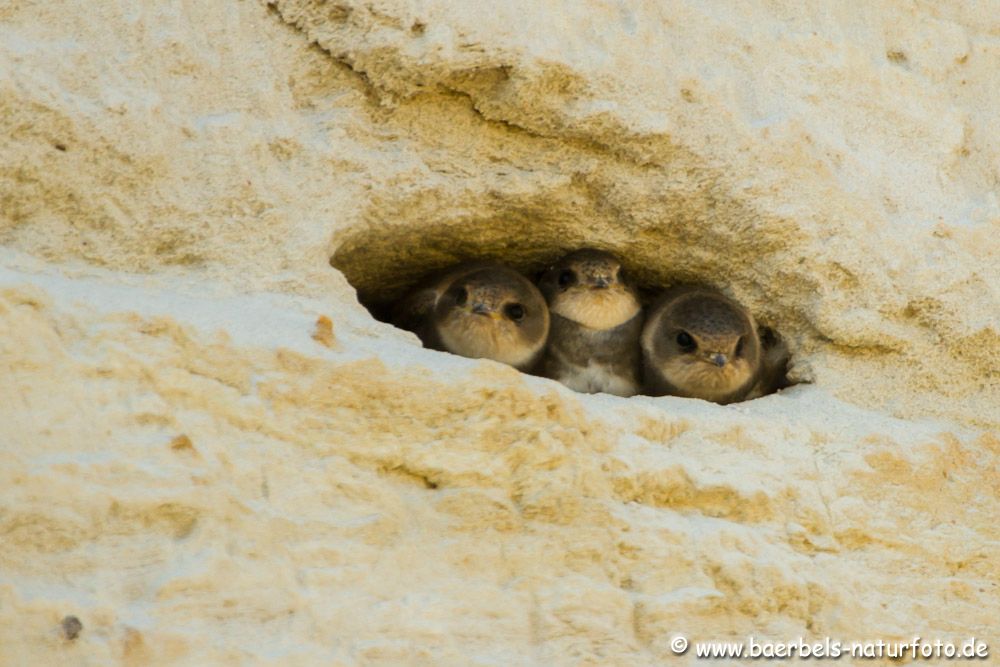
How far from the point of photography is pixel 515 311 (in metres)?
3.53

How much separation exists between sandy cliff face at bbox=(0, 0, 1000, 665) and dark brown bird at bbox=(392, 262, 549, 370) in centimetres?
9

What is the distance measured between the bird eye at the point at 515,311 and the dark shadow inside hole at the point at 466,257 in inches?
5.7

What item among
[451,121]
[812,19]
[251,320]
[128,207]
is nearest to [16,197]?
[128,207]

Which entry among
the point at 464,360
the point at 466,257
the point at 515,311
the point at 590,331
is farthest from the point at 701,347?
the point at 464,360

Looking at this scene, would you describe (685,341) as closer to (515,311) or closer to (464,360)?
(515,311)

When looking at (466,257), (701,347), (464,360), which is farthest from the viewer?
(466,257)

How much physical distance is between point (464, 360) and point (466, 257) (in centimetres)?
87

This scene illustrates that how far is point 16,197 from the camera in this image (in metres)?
2.62

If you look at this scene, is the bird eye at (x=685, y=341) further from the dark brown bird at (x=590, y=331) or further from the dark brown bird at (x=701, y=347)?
the dark brown bird at (x=590, y=331)

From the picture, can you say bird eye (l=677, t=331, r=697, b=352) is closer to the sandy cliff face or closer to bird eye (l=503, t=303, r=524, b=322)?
the sandy cliff face

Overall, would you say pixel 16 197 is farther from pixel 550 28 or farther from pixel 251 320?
pixel 550 28

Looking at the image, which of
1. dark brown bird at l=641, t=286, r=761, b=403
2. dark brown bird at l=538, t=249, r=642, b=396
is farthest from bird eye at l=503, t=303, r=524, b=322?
dark brown bird at l=641, t=286, r=761, b=403

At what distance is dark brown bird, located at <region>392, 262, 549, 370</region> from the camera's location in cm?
348

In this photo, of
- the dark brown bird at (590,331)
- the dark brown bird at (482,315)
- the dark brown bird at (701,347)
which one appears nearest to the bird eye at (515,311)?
the dark brown bird at (482,315)
